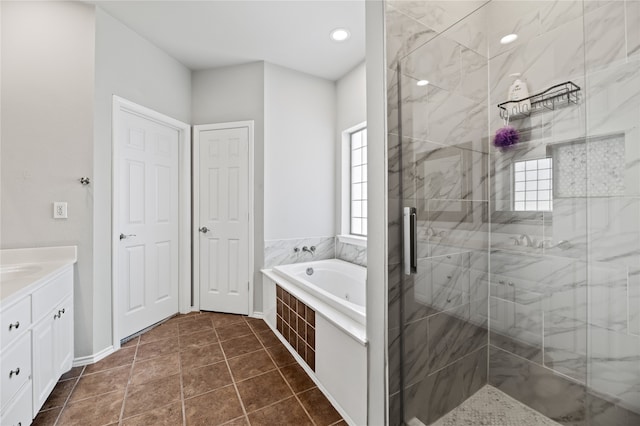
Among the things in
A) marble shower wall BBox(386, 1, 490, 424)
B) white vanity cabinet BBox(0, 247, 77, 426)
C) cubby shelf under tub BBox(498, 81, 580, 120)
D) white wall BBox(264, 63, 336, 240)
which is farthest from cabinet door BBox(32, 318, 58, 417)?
A: cubby shelf under tub BBox(498, 81, 580, 120)

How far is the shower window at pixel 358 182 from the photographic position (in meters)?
3.15

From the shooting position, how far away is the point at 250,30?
8.09 ft

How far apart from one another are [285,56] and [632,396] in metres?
3.41

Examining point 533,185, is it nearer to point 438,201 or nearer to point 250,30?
point 438,201

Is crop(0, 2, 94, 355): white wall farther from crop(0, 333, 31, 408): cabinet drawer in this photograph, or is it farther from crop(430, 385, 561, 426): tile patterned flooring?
crop(430, 385, 561, 426): tile patterned flooring

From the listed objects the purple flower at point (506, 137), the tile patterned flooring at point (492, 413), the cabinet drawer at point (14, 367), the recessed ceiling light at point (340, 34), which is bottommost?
the tile patterned flooring at point (492, 413)

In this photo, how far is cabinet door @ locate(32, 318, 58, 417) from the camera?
1438 millimetres

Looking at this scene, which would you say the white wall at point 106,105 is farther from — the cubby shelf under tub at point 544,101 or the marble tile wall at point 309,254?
the cubby shelf under tub at point 544,101

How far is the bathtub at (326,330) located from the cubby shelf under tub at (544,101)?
1.34m

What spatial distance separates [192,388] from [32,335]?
92 cm

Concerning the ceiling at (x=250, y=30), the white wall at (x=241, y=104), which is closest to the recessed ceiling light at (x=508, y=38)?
the ceiling at (x=250, y=30)

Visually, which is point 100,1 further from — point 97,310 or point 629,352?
point 629,352

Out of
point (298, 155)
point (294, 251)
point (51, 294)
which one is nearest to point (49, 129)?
point (51, 294)

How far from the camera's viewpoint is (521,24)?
1387 millimetres
